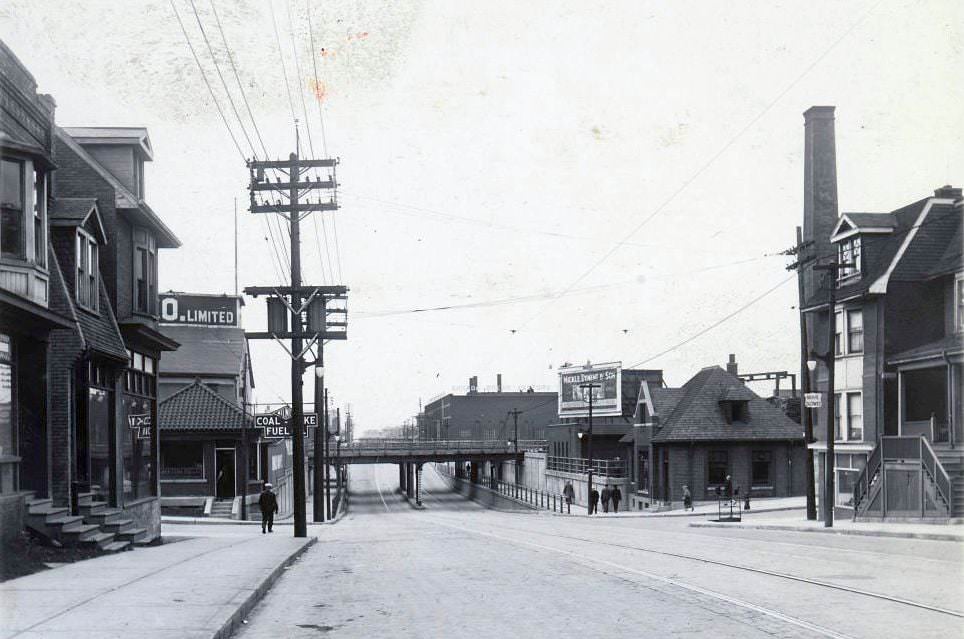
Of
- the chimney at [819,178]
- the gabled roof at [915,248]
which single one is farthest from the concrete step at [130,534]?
A: the chimney at [819,178]

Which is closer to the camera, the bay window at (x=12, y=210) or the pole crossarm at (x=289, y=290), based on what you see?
the bay window at (x=12, y=210)

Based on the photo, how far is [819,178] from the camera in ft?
159

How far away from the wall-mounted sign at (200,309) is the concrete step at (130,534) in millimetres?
48762

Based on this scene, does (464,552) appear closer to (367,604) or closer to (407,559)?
(407,559)

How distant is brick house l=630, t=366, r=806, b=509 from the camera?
5666 centimetres

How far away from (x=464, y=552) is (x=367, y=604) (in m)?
8.29

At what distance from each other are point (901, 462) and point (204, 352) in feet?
162

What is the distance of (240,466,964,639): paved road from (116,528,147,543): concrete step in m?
4.16

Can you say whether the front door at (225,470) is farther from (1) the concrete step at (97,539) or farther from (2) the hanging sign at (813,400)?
(1) the concrete step at (97,539)

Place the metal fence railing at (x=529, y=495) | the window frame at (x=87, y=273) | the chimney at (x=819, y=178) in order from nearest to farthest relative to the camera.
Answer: the window frame at (x=87, y=273) < the chimney at (x=819, y=178) < the metal fence railing at (x=529, y=495)

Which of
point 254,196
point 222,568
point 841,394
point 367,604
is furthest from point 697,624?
point 841,394

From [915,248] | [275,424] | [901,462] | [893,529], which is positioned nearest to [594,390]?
[275,424]

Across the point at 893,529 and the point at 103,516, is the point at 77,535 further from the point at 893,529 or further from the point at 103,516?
the point at 893,529

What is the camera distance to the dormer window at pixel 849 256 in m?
39.4
